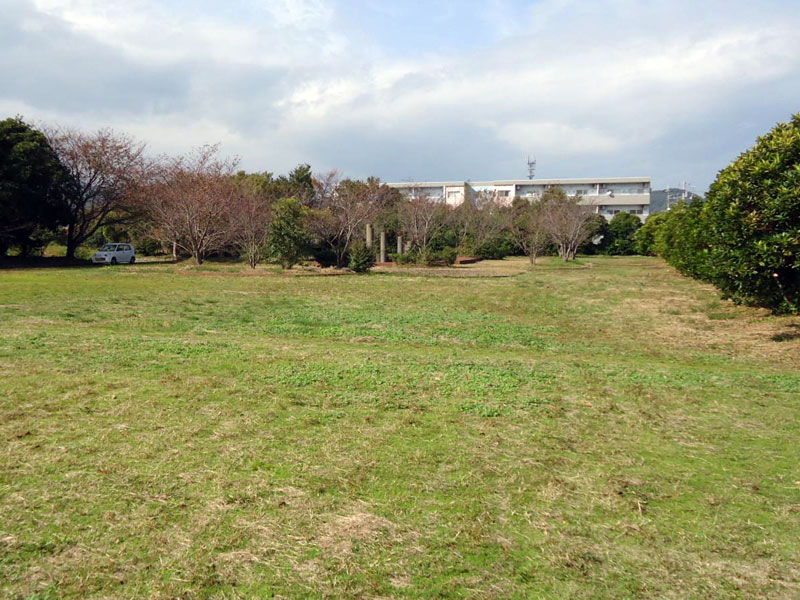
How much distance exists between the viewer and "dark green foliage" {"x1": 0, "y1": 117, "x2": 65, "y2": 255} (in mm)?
24328

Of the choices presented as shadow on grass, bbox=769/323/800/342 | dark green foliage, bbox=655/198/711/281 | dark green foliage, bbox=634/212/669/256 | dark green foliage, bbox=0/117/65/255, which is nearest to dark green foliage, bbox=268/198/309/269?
dark green foliage, bbox=0/117/65/255

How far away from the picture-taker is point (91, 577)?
2.29m

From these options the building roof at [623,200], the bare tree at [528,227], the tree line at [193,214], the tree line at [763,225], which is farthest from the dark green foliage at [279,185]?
the building roof at [623,200]

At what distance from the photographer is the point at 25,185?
81.5ft

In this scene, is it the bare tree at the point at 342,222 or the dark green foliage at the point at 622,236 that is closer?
the bare tree at the point at 342,222

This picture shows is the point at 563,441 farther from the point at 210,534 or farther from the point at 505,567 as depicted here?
the point at 210,534

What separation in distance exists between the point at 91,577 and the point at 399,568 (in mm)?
1260

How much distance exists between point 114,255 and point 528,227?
2539 cm

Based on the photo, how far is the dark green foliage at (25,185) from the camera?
79.8ft

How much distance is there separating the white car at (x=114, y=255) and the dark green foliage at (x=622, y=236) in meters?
38.6

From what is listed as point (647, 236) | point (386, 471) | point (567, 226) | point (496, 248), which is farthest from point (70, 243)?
point (647, 236)

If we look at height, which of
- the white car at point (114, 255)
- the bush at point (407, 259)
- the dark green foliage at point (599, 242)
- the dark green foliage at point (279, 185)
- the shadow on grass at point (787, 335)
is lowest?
the shadow on grass at point (787, 335)

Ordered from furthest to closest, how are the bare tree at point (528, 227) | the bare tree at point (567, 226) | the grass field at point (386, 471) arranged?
the bare tree at point (567, 226)
the bare tree at point (528, 227)
the grass field at point (386, 471)

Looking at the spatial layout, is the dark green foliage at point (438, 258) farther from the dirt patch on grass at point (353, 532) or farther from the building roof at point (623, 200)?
the building roof at point (623, 200)
